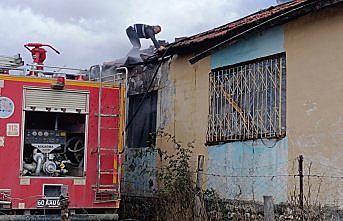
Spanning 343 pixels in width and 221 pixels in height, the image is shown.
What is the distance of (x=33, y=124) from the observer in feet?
36.2

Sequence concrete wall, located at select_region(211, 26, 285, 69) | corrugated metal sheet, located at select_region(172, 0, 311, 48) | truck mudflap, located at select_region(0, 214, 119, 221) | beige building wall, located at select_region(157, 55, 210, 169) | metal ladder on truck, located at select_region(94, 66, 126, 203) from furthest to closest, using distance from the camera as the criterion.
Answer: beige building wall, located at select_region(157, 55, 210, 169), corrugated metal sheet, located at select_region(172, 0, 311, 48), metal ladder on truck, located at select_region(94, 66, 126, 203), concrete wall, located at select_region(211, 26, 285, 69), truck mudflap, located at select_region(0, 214, 119, 221)

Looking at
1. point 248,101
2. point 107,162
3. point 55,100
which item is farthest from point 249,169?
point 55,100

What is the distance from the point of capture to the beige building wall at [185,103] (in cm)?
1284

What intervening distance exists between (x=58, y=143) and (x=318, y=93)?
475cm

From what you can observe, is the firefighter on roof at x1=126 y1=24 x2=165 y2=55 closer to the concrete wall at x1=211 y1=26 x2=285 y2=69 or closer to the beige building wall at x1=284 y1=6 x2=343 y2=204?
the concrete wall at x1=211 y1=26 x2=285 y2=69

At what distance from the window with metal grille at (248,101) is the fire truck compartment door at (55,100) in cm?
273

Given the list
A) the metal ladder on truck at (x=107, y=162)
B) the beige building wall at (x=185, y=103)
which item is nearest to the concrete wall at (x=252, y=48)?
the beige building wall at (x=185, y=103)

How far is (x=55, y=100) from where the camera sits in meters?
11.0

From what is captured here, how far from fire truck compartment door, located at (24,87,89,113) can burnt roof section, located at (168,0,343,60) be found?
9.35 ft

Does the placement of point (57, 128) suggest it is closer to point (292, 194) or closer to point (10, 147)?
point (10, 147)

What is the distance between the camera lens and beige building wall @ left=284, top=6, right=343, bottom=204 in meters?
9.37

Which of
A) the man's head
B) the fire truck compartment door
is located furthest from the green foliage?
the man's head

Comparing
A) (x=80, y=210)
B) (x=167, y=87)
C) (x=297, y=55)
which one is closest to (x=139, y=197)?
(x=167, y=87)

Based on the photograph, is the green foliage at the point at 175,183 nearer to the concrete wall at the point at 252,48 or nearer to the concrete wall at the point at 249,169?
the concrete wall at the point at 249,169
